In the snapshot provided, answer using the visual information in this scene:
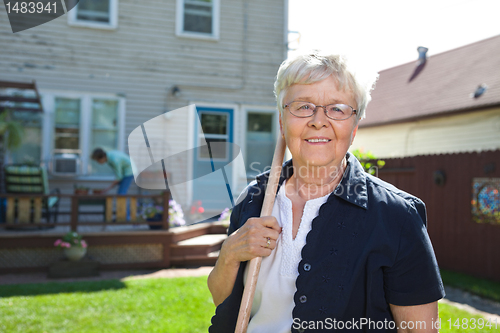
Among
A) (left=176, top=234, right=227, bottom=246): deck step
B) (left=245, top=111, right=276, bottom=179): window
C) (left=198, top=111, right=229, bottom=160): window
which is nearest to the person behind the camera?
(left=176, top=234, right=227, bottom=246): deck step

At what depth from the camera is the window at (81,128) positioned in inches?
341

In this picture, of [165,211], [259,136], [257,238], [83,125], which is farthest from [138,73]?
[257,238]

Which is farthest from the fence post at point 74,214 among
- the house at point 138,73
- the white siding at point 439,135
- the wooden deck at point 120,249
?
the white siding at point 439,135

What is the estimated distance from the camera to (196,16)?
31.6 feet

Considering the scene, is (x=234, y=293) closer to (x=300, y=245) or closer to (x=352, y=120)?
(x=300, y=245)

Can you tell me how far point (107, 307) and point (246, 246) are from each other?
Answer: 343cm

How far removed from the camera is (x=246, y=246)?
1.53m

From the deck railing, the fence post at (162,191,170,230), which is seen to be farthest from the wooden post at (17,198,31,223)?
the fence post at (162,191,170,230)

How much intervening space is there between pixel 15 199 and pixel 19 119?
272 centimetres

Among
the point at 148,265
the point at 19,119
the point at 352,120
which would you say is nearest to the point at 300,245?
the point at 352,120

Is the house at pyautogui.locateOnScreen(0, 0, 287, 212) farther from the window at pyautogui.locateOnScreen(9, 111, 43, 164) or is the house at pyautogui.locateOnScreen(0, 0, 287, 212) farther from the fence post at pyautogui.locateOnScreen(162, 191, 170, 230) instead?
the fence post at pyautogui.locateOnScreen(162, 191, 170, 230)

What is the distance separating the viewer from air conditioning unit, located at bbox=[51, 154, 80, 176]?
27.8ft

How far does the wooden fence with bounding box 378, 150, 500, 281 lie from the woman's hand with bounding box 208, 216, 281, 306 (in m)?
5.60

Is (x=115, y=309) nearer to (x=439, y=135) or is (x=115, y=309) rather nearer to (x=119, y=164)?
(x=119, y=164)
